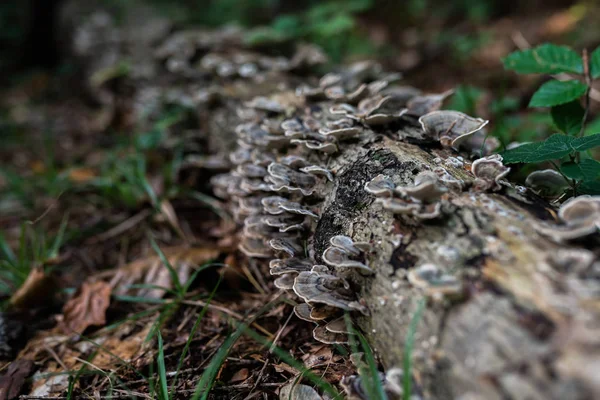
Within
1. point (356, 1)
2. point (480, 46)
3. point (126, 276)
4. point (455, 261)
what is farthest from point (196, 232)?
point (480, 46)

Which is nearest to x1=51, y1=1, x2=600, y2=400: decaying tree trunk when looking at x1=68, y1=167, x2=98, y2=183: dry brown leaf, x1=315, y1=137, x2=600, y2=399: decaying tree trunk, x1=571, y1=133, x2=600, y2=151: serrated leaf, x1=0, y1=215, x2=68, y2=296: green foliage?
x1=315, y1=137, x2=600, y2=399: decaying tree trunk

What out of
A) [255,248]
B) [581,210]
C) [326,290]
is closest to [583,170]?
[581,210]

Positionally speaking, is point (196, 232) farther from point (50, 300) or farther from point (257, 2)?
point (257, 2)

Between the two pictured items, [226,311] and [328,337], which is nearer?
[328,337]

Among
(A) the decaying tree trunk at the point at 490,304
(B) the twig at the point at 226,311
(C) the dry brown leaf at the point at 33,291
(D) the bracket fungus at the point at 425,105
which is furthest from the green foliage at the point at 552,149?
(C) the dry brown leaf at the point at 33,291

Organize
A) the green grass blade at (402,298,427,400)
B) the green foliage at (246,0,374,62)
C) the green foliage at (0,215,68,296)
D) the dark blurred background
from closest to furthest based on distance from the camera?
the green grass blade at (402,298,427,400) < the green foliage at (0,215,68,296) < the green foliage at (246,0,374,62) < the dark blurred background

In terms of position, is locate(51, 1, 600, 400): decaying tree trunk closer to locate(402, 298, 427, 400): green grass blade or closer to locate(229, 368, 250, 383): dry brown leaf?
locate(402, 298, 427, 400): green grass blade

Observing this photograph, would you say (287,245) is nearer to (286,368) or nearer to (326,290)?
(326,290)
